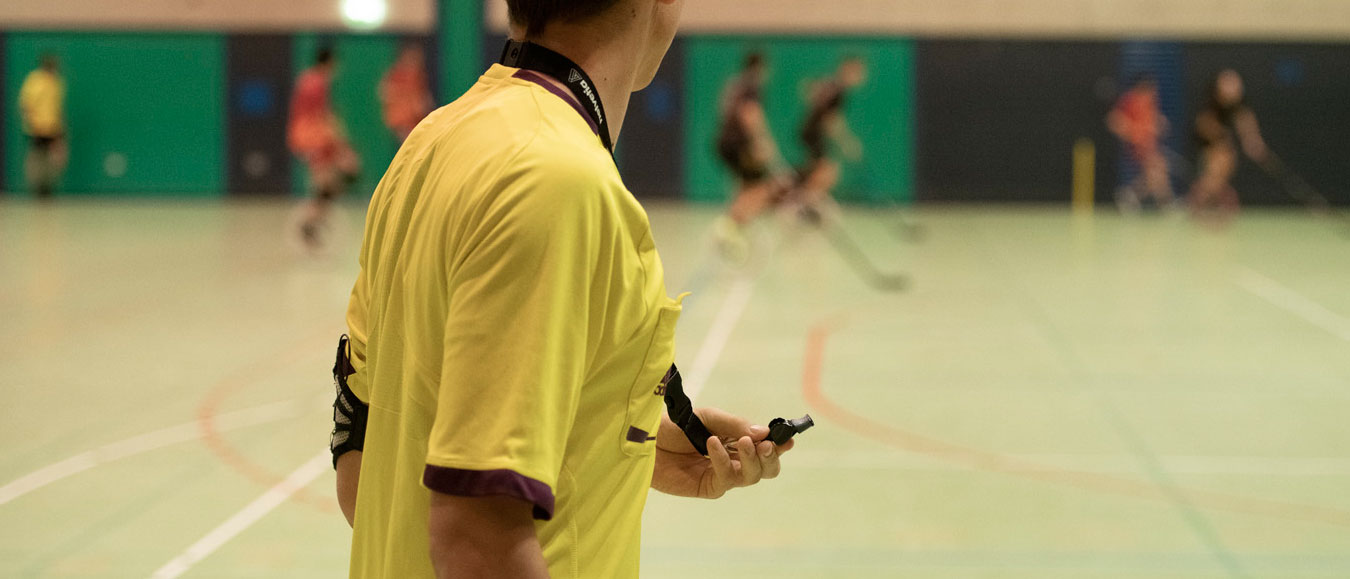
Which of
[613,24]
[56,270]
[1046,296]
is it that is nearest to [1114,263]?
[1046,296]

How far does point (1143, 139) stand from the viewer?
17703 mm

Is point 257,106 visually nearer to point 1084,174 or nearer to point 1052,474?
point 1084,174

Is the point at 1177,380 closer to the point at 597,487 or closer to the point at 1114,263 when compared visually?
the point at 1114,263

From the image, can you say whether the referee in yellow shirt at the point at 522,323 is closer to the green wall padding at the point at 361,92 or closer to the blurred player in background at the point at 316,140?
the blurred player in background at the point at 316,140

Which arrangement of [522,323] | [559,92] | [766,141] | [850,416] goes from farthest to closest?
[766,141] < [850,416] < [559,92] < [522,323]

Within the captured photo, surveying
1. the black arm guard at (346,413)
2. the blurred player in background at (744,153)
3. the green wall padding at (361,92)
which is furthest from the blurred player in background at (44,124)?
the black arm guard at (346,413)

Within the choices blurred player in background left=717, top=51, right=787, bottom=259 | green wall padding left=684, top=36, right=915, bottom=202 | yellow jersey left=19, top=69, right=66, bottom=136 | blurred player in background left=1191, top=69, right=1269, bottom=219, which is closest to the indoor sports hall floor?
blurred player in background left=717, top=51, right=787, bottom=259

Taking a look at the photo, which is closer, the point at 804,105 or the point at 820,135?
the point at 820,135

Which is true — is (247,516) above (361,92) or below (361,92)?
below

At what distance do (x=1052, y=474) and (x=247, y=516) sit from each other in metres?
3.03

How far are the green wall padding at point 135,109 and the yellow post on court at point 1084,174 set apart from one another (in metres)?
12.9

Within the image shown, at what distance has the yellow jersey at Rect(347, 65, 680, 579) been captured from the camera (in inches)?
39.3

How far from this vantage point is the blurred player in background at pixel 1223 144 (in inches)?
652

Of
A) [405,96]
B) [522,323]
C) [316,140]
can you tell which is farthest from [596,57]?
[405,96]
